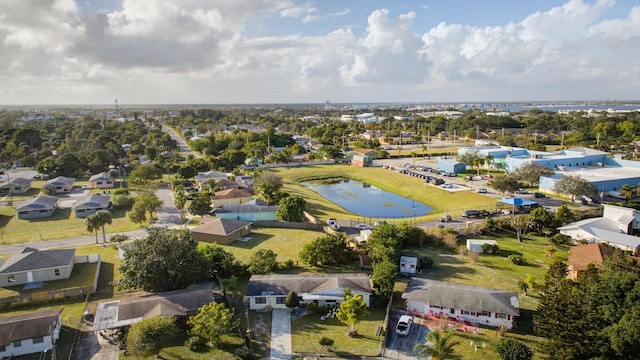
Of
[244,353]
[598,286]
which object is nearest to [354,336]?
[244,353]

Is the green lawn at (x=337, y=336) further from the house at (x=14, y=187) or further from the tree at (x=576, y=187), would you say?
the house at (x=14, y=187)

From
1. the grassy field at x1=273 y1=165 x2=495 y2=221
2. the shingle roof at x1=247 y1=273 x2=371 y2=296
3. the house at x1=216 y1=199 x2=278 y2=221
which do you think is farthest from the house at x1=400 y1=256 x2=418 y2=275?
the house at x1=216 y1=199 x2=278 y2=221

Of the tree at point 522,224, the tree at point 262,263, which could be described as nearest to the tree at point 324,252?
the tree at point 262,263

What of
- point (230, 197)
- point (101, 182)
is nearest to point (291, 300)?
point (230, 197)

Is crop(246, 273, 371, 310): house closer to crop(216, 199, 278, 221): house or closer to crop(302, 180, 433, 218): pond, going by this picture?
crop(216, 199, 278, 221): house

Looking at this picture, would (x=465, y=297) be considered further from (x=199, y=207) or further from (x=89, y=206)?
(x=89, y=206)
